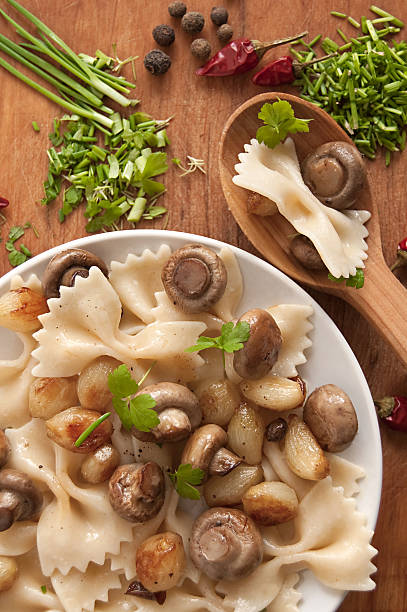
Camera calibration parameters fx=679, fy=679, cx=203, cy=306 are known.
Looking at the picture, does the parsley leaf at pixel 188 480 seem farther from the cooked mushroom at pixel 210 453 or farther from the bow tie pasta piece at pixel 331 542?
the bow tie pasta piece at pixel 331 542

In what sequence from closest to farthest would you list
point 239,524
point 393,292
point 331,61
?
point 239,524 < point 393,292 < point 331,61

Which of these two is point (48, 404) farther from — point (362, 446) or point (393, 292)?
point (393, 292)

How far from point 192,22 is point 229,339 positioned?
2285 mm

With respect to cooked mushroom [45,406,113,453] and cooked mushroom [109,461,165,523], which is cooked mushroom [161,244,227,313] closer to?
cooked mushroom [45,406,113,453]

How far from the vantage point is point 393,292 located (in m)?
4.30

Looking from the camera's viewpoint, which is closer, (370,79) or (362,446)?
(362,446)

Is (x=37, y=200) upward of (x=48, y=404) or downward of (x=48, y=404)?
upward

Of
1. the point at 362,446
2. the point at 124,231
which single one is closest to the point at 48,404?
the point at 124,231

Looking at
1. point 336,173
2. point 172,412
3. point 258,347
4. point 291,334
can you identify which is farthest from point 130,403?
point 336,173

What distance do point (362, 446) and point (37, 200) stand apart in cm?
278

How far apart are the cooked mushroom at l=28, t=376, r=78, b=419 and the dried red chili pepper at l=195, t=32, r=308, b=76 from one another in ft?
7.72

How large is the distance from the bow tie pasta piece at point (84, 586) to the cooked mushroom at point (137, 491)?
54 cm

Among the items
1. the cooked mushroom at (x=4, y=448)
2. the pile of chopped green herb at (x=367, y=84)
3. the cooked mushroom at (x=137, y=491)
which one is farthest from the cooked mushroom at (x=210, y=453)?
the pile of chopped green herb at (x=367, y=84)

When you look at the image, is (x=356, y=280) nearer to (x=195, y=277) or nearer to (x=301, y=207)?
(x=301, y=207)
